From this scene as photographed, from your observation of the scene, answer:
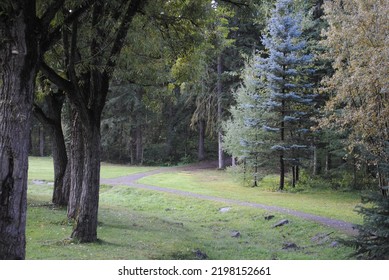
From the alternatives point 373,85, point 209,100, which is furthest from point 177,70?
point 209,100

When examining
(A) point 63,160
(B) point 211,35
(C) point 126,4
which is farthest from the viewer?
(A) point 63,160

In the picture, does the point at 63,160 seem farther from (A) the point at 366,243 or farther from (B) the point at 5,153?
(A) the point at 366,243

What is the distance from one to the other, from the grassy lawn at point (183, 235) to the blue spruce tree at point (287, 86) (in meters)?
6.75

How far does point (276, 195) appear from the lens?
20078 mm

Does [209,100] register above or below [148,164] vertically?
above

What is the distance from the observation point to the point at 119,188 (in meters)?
22.6

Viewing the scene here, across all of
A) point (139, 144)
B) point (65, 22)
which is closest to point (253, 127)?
point (65, 22)

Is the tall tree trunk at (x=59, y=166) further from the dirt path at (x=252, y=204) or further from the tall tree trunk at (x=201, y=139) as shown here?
the tall tree trunk at (x=201, y=139)

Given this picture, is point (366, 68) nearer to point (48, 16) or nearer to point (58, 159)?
point (48, 16)

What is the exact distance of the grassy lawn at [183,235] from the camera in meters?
8.38

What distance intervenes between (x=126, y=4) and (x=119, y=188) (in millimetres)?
15306

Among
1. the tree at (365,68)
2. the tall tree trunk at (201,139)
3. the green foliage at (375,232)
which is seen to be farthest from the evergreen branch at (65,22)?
the tall tree trunk at (201,139)

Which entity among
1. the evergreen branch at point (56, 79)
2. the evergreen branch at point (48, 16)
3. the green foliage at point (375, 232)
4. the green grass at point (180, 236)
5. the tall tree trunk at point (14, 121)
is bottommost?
the green grass at point (180, 236)

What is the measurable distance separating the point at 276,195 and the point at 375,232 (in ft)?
41.6
